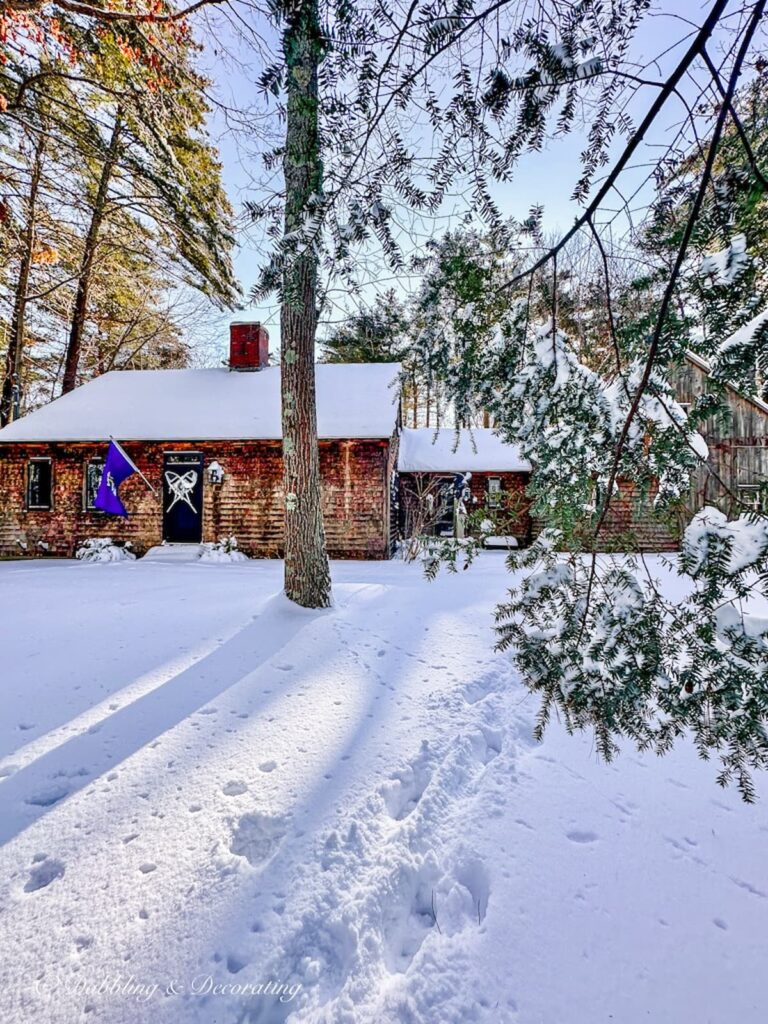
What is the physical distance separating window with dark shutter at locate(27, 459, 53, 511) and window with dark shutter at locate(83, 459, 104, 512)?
95 cm

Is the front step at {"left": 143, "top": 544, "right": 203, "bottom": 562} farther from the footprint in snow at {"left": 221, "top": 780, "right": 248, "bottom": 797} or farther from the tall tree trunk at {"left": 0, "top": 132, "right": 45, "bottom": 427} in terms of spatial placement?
the footprint in snow at {"left": 221, "top": 780, "right": 248, "bottom": 797}

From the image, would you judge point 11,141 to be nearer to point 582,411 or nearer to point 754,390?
point 582,411

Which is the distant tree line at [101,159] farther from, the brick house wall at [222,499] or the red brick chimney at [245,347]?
the brick house wall at [222,499]

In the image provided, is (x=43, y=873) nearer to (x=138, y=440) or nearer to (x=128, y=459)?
(x=128, y=459)

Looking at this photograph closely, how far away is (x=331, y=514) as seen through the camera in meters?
10.9

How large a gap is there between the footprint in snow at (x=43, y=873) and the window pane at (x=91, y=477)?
11.6 m

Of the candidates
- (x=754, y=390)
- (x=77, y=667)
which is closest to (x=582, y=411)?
(x=754, y=390)

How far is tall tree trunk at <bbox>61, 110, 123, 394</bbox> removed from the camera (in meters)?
5.88

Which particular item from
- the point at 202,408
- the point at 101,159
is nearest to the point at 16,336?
the point at 202,408

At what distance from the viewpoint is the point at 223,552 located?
10.5 meters

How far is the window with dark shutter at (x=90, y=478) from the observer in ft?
37.7

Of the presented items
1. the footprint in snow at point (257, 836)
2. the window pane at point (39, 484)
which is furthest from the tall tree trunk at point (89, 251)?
the footprint in snow at point (257, 836)

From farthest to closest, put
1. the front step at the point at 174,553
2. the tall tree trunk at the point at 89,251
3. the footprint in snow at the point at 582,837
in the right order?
the front step at the point at 174,553, the tall tree trunk at the point at 89,251, the footprint in snow at the point at 582,837

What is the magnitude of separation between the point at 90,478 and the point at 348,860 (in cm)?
1238
